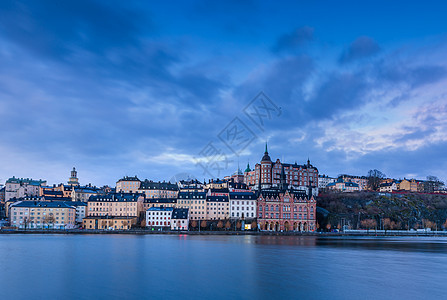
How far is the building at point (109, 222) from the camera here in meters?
93.2

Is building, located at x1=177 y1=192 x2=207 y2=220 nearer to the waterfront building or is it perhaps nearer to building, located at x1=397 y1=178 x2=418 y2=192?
the waterfront building

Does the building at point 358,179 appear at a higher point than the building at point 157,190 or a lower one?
higher

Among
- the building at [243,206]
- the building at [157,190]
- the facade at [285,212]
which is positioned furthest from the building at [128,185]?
the facade at [285,212]

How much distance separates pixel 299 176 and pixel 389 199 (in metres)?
28.4

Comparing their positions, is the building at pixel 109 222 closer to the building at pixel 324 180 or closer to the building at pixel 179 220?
the building at pixel 179 220

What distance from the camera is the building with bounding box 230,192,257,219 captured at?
98.2m

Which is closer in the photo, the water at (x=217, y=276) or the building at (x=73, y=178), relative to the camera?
the water at (x=217, y=276)

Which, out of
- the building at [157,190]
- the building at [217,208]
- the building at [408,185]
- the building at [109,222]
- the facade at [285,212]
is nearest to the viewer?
the building at [109,222]

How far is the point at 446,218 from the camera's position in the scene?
109 m

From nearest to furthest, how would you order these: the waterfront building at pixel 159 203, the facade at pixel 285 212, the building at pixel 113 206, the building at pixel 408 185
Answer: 1. the facade at pixel 285 212
2. the building at pixel 113 206
3. the waterfront building at pixel 159 203
4. the building at pixel 408 185

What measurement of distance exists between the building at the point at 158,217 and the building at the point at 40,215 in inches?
806

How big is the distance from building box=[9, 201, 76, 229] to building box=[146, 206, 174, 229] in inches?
806

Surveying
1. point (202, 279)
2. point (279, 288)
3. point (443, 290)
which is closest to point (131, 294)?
point (202, 279)

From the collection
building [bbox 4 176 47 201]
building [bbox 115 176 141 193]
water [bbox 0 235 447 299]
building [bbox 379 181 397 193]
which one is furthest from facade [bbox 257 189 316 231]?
building [bbox 4 176 47 201]
